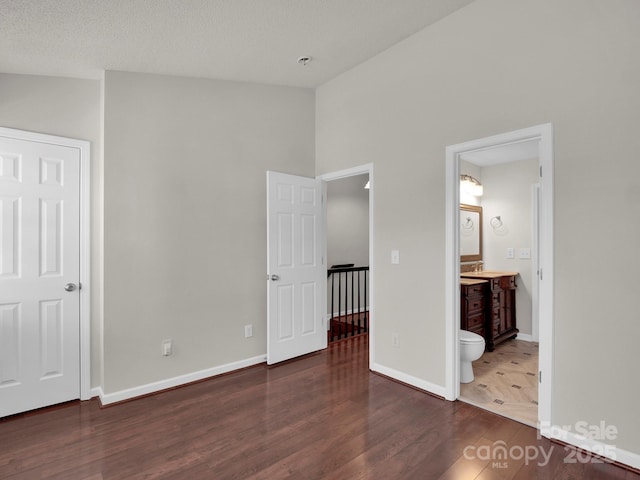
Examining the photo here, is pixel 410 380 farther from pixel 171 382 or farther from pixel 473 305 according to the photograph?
pixel 171 382

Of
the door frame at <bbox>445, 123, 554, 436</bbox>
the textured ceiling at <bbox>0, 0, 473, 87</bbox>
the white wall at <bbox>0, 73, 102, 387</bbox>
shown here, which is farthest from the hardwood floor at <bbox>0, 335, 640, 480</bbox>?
the textured ceiling at <bbox>0, 0, 473, 87</bbox>

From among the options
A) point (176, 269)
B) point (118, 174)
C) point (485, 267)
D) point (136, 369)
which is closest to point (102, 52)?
point (118, 174)

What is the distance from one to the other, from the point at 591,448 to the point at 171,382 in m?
3.10

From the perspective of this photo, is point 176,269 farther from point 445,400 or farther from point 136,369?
point 445,400

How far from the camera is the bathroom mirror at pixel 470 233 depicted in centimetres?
464

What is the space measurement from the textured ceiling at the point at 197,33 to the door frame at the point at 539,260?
44.5 inches

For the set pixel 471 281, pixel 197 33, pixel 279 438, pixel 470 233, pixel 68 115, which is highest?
pixel 197 33

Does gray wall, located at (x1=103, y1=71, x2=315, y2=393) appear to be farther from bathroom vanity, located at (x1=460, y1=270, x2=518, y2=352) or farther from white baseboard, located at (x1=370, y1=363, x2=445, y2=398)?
bathroom vanity, located at (x1=460, y1=270, x2=518, y2=352)

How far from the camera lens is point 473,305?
3.83 metres

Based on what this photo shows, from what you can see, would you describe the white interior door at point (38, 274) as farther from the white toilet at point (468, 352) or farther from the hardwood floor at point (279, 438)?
the white toilet at point (468, 352)

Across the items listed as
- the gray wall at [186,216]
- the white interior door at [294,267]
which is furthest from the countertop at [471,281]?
the gray wall at [186,216]

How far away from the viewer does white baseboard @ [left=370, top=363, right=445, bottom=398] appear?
2873mm

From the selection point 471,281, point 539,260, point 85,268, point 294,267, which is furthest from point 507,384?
point 85,268

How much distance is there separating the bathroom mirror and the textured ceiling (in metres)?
2.47
